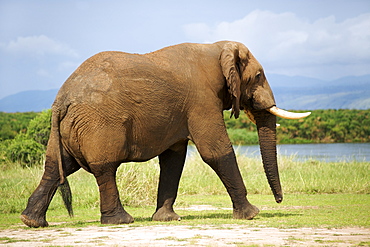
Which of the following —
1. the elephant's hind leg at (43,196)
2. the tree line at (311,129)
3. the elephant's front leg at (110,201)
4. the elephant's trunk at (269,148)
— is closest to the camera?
the elephant's front leg at (110,201)

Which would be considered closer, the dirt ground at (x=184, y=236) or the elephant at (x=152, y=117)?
the dirt ground at (x=184, y=236)

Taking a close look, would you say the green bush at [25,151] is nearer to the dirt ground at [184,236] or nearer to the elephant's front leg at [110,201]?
the elephant's front leg at [110,201]

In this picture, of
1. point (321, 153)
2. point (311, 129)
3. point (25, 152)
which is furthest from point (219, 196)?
point (311, 129)

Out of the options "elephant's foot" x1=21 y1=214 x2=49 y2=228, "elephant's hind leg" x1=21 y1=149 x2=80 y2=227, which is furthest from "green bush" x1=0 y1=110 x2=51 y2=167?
"elephant's foot" x1=21 y1=214 x2=49 y2=228

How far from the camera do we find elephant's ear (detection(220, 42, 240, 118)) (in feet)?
37.6

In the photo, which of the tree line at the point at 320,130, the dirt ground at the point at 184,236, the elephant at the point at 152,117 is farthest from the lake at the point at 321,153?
the dirt ground at the point at 184,236

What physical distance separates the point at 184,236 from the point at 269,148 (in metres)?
3.45

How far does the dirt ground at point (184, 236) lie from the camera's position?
8602mm

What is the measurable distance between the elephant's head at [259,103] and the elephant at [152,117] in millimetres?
18

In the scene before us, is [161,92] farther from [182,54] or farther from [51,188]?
[51,188]

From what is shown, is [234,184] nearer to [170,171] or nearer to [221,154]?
[221,154]

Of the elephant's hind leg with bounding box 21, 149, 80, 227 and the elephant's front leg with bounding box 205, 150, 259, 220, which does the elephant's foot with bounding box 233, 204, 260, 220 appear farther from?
the elephant's hind leg with bounding box 21, 149, 80, 227

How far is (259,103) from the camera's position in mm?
12016

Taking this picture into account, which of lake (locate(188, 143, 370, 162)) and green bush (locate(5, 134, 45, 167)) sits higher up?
green bush (locate(5, 134, 45, 167))
